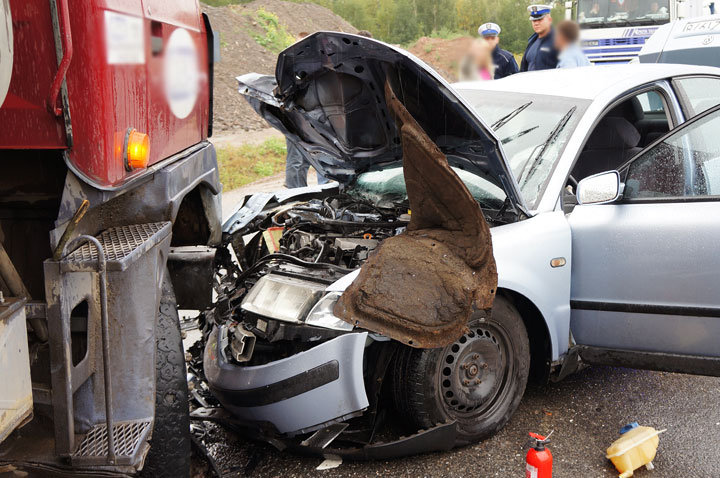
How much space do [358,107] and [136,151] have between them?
6.09ft

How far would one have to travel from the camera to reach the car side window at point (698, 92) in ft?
13.7

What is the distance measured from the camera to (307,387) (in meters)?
2.90

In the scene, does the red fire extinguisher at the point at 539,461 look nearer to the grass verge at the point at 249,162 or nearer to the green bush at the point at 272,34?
the grass verge at the point at 249,162

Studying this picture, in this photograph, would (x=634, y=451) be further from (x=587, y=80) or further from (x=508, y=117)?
(x=587, y=80)

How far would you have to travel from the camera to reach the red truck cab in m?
2.12

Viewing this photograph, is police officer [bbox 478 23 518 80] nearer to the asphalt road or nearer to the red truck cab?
the asphalt road

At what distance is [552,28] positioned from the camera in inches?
288

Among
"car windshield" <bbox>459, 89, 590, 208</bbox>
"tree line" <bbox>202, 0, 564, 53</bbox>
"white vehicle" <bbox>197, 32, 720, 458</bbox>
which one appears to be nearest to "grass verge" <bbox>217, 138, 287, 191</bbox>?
"tree line" <bbox>202, 0, 564, 53</bbox>

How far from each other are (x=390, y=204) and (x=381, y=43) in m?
1.30

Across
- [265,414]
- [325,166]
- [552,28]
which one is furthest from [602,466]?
[552,28]

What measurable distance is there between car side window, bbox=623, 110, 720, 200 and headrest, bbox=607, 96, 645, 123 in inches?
40.9

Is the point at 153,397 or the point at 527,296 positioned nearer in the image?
the point at 153,397

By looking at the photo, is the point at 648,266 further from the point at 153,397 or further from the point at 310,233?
the point at 153,397

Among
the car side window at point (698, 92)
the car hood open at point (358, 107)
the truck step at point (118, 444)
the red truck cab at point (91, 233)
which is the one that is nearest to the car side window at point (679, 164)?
the car hood open at point (358, 107)
